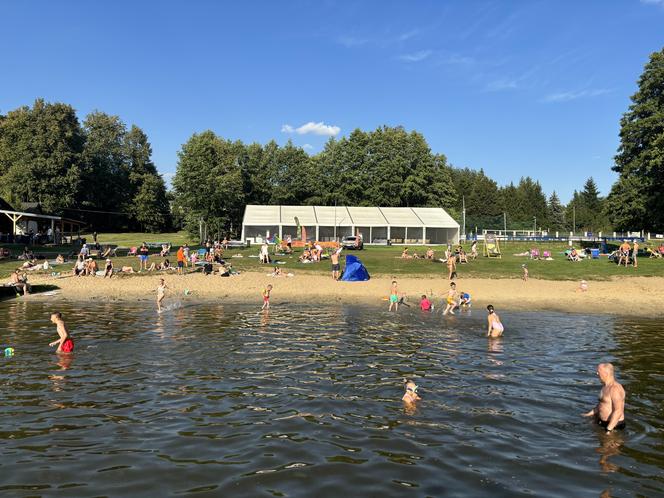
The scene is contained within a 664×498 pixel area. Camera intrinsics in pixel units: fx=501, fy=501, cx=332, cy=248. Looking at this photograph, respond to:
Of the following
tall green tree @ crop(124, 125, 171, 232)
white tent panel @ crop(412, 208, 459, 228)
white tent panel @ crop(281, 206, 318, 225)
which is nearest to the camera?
white tent panel @ crop(281, 206, 318, 225)

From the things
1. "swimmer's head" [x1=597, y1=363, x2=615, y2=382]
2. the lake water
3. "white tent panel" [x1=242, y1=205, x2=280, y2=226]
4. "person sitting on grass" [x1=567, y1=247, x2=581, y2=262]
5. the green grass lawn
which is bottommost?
the lake water

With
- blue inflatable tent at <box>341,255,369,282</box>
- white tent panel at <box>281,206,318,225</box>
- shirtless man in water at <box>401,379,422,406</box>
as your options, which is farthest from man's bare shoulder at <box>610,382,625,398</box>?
white tent panel at <box>281,206,318,225</box>

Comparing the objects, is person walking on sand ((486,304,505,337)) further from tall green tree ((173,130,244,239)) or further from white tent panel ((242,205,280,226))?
tall green tree ((173,130,244,239))

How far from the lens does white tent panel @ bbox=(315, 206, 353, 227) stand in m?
58.4

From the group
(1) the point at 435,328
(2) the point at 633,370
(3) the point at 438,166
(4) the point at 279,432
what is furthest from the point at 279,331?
(3) the point at 438,166

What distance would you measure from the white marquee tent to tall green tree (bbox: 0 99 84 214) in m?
26.4

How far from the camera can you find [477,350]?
552 inches

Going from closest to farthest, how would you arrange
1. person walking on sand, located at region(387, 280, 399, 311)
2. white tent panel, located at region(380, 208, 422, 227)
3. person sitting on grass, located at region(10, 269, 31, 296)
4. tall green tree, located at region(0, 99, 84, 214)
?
person walking on sand, located at region(387, 280, 399, 311), person sitting on grass, located at region(10, 269, 31, 296), white tent panel, located at region(380, 208, 422, 227), tall green tree, located at region(0, 99, 84, 214)

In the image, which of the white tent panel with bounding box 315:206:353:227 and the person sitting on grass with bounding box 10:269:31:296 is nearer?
the person sitting on grass with bounding box 10:269:31:296

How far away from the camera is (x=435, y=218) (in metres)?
61.1

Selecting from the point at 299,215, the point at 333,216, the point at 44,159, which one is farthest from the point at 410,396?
the point at 44,159

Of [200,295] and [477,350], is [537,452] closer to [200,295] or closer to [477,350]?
[477,350]

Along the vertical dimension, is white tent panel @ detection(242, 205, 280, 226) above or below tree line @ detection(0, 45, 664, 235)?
below

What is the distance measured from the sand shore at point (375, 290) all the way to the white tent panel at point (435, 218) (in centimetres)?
3056
